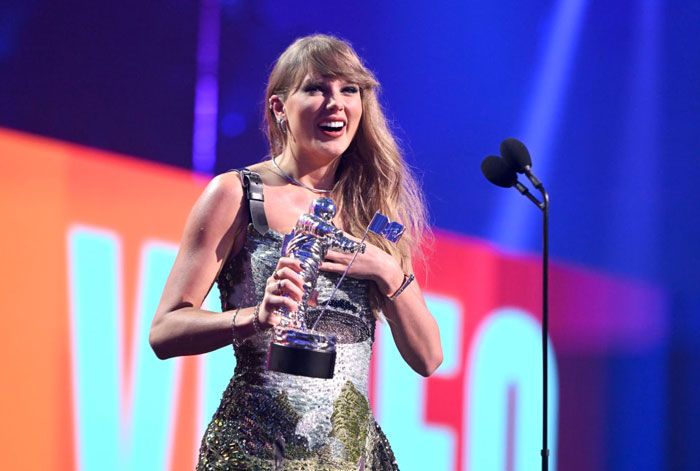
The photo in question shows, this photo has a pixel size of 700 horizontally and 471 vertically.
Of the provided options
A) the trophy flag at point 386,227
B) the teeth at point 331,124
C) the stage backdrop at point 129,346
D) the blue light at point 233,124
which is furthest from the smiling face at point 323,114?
the blue light at point 233,124

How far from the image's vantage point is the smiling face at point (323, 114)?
151 cm

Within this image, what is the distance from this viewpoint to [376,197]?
5.38 ft

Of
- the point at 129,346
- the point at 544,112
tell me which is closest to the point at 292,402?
the point at 129,346

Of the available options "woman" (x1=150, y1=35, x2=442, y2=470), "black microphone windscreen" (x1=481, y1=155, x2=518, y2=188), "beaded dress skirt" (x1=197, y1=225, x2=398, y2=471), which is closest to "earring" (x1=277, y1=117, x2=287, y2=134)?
"woman" (x1=150, y1=35, x2=442, y2=470)

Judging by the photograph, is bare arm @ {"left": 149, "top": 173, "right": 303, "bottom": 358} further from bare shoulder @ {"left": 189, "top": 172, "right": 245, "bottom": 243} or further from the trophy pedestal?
the trophy pedestal

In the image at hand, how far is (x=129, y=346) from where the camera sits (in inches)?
93.4

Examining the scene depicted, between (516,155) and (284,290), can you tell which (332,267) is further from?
(516,155)

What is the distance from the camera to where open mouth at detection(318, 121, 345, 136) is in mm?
1516

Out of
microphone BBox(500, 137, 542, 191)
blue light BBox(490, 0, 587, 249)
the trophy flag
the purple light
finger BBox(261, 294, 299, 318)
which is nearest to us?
finger BBox(261, 294, 299, 318)

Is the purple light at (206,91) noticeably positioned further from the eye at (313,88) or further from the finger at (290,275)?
the finger at (290,275)

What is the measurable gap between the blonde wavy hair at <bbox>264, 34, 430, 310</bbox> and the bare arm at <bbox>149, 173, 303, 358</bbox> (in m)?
0.22

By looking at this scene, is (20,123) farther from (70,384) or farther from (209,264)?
(209,264)

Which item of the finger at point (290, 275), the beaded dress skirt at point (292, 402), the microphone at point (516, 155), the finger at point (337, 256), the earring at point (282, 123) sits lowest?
the beaded dress skirt at point (292, 402)

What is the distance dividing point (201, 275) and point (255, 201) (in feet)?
0.53
